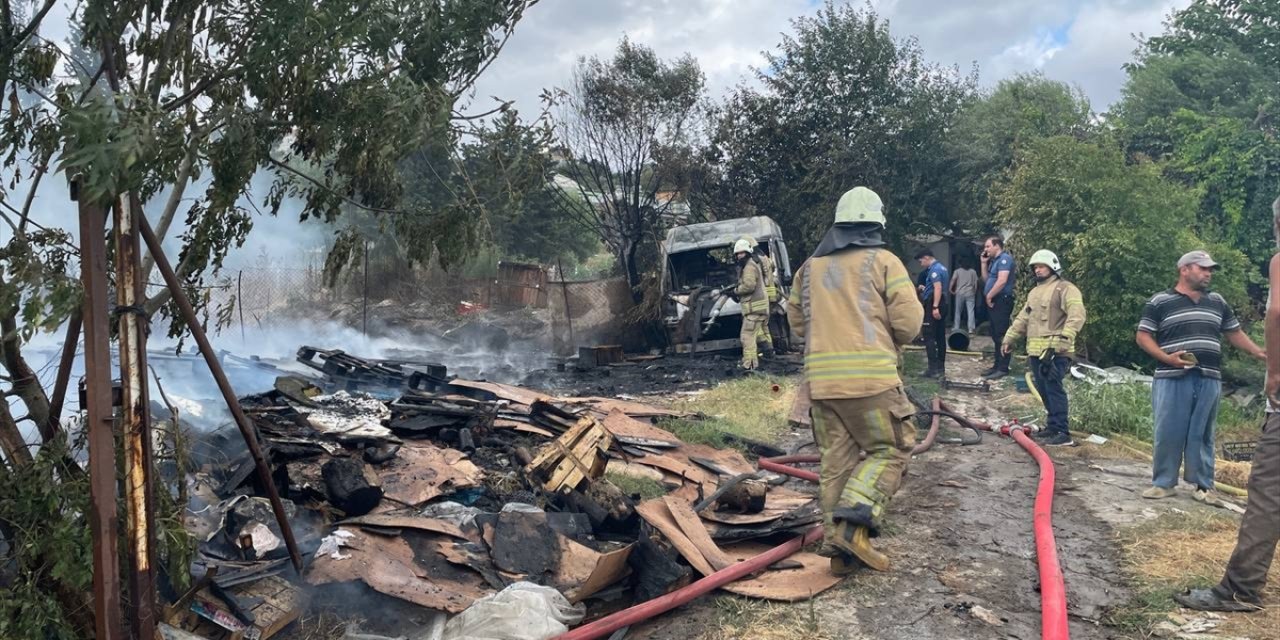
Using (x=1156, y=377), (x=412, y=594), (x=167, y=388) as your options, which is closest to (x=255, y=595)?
(x=412, y=594)

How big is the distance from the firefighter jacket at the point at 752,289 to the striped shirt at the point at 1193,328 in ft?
21.4

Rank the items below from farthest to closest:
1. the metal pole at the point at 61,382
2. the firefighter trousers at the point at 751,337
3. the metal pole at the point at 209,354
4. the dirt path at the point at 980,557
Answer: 1. the firefighter trousers at the point at 751,337
2. the dirt path at the point at 980,557
3. the metal pole at the point at 209,354
4. the metal pole at the point at 61,382

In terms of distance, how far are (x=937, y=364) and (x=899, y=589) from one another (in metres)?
7.81

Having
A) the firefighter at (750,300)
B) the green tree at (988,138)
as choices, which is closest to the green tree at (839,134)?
the green tree at (988,138)

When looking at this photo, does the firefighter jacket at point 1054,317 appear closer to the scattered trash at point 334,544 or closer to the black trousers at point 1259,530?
the black trousers at point 1259,530

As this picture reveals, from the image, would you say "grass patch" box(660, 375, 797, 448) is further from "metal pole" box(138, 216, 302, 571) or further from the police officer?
"metal pole" box(138, 216, 302, 571)

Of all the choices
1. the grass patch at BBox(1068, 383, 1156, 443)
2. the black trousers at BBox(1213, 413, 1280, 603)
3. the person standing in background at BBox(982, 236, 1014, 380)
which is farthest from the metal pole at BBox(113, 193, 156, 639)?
the person standing in background at BBox(982, 236, 1014, 380)

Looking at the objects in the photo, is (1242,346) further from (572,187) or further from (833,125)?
(572,187)

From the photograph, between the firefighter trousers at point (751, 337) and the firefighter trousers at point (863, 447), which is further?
the firefighter trousers at point (751, 337)

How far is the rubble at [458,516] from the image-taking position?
4.47 meters

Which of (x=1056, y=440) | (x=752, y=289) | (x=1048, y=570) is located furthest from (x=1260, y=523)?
(x=752, y=289)

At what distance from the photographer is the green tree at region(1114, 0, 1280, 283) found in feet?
55.2

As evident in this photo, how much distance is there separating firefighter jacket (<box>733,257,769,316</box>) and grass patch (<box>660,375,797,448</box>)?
3.59 ft

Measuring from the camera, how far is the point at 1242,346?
5.96 metres
